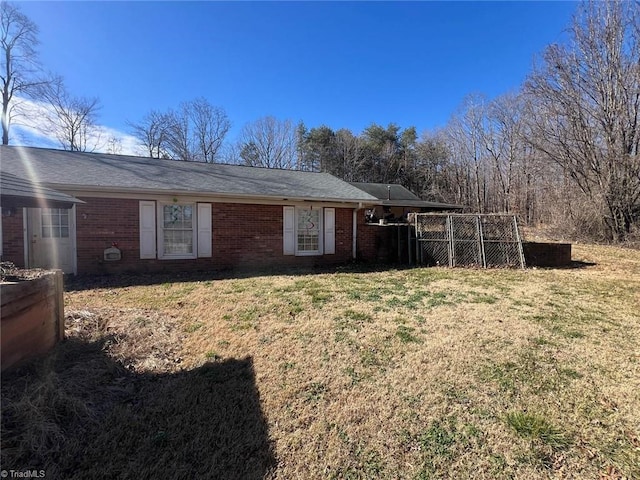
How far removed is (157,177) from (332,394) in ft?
27.3

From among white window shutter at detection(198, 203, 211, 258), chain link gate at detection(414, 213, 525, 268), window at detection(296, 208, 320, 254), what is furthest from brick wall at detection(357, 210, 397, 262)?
white window shutter at detection(198, 203, 211, 258)

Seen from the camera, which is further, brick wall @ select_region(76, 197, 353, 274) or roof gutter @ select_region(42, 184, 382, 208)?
brick wall @ select_region(76, 197, 353, 274)

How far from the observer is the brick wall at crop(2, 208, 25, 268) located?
6949 millimetres

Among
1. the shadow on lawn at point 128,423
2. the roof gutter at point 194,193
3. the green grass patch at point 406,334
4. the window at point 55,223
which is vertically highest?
the roof gutter at point 194,193

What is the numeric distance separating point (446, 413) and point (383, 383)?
59 centimetres

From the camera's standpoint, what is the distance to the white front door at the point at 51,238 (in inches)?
287

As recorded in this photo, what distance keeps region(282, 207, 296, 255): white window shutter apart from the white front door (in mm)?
5364

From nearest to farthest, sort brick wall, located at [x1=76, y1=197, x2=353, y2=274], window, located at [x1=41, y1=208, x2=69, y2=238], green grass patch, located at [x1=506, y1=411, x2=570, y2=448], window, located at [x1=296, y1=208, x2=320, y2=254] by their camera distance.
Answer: green grass patch, located at [x1=506, y1=411, x2=570, y2=448] → window, located at [x1=41, y1=208, x2=69, y2=238] → brick wall, located at [x1=76, y1=197, x2=353, y2=274] → window, located at [x1=296, y1=208, x2=320, y2=254]

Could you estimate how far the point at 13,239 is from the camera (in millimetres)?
7047

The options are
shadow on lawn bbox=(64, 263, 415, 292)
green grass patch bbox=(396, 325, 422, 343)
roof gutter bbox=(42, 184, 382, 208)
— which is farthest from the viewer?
roof gutter bbox=(42, 184, 382, 208)

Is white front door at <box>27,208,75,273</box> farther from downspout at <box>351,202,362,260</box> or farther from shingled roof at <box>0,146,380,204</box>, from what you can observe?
downspout at <box>351,202,362,260</box>

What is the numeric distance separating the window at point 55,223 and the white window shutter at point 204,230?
3.03m

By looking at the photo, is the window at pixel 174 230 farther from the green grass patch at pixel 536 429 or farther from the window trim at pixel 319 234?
the green grass patch at pixel 536 429

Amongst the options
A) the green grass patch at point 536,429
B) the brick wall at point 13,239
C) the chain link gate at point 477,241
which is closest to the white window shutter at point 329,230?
the chain link gate at point 477,241
